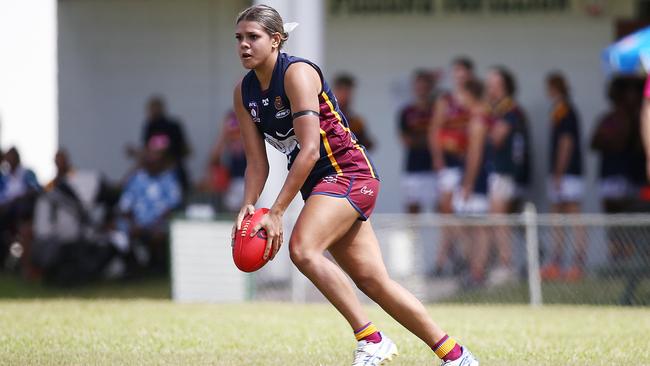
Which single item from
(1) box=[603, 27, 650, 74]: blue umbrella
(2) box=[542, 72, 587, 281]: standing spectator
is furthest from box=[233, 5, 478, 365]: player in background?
(2) box=[542, 72, 587, 281]: standing spectator

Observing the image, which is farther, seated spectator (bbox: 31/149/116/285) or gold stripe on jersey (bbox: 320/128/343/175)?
seated spectator (bbox: 31/149/116/285)

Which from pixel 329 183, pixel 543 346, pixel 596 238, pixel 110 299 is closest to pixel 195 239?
pixel 110 299

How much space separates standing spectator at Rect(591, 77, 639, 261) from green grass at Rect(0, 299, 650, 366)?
2740mm

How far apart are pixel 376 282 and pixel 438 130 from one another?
7.46m

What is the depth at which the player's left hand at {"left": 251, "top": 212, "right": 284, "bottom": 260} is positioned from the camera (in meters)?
5.97

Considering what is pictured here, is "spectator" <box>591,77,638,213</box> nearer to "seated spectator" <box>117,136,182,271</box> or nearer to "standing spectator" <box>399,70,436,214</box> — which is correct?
"standing spectator" <box>399,70,436,214</box>

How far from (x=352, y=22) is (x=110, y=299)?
5.04 metres

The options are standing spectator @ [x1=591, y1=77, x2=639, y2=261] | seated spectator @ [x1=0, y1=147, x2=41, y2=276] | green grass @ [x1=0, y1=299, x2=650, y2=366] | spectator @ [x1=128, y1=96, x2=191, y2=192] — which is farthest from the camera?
spectator @ [x1=128, y1=96, x2=191, y2=192]

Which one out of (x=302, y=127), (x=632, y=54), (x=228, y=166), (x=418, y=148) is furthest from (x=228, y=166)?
(x=302, y=127)

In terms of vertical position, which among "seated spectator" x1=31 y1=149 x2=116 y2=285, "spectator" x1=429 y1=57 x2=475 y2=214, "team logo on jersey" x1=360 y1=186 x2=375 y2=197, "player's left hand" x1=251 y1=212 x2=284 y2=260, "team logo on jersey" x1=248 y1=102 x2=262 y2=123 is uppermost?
"team logo on jersey" x1=248 y1=102 x2=262 y2=123

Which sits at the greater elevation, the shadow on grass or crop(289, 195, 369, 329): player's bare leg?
crop(289, 195, 369, 329): player's bare leg

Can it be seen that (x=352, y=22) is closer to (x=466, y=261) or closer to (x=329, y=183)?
(x=466, y=261)

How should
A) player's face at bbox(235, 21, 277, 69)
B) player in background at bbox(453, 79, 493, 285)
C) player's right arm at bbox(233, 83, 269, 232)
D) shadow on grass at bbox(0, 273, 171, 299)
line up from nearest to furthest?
player's face at bbox(235, 21, 277, 69) → player's right arm at bbox(233, 83, 269, 232) → shadow on grass at bbox(0, 273, 171, 299) → player in background at bbox(453, 79, 493, 285)

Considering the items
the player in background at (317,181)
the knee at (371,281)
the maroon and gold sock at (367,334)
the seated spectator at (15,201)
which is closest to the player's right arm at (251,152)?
the player in background at (317,181)
